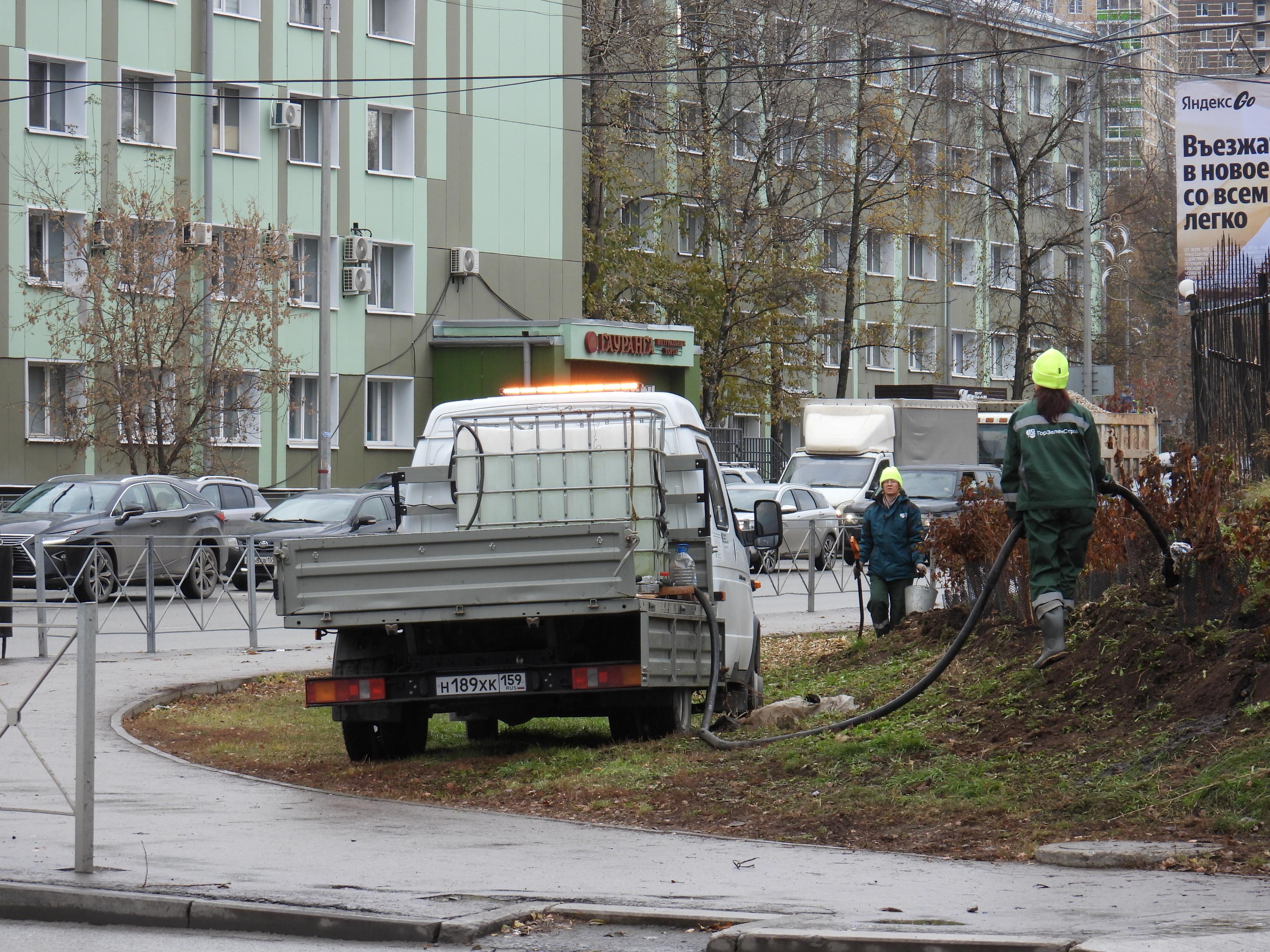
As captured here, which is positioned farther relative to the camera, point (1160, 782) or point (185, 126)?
point (185, 126)

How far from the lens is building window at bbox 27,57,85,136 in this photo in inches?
1469

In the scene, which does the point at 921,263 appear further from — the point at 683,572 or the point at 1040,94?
the point at 683,572

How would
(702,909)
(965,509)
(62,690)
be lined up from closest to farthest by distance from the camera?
(702,909)
(62,690)
(965,509)

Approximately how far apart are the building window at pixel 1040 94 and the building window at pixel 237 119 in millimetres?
24792

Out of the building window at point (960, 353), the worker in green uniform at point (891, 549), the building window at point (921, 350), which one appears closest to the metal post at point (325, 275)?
the worker in green uniform at point (891, 549)

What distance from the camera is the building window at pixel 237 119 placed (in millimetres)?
40750

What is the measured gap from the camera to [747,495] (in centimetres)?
3325

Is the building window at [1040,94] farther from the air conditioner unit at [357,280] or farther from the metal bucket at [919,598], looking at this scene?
the metal bucket at [919,598]

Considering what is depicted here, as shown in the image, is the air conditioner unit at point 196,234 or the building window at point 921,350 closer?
the air conditioner unit at point 196,234

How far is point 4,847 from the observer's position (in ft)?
27.6

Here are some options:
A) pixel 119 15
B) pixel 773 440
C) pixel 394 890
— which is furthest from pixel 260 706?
pixel 773 440

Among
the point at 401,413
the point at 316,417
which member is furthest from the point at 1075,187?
the point at 316,417

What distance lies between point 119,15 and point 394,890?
3442 centimetres

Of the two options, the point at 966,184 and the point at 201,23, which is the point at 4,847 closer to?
the point at 201,23
